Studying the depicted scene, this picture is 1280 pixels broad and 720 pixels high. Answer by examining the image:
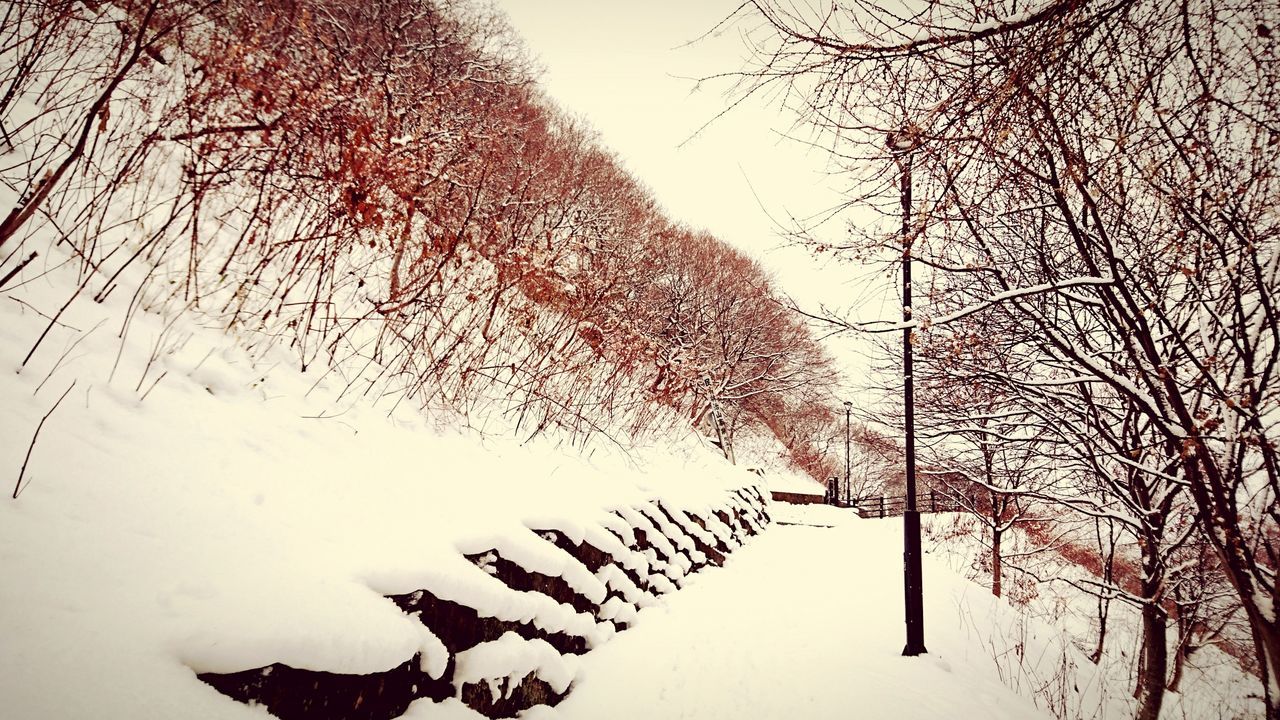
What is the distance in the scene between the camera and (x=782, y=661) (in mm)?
3650

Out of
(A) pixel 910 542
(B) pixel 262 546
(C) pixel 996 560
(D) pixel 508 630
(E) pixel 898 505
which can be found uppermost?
(B) pixel 262 546

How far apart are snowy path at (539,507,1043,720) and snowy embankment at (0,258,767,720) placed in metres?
0.35

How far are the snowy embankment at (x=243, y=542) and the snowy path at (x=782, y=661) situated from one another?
0.35 metres

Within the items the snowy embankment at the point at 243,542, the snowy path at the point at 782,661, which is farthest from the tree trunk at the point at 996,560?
the snowy embankment at the point at 243,542

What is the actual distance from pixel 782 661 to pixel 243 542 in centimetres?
367

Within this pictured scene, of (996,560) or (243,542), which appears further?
(996,560)

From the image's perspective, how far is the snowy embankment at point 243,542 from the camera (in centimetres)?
104

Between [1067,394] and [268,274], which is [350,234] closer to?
[268,274]

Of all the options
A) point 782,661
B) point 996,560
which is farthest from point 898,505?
point 782,661

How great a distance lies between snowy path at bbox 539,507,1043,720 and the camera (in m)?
2.87

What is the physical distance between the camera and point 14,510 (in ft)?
3.76

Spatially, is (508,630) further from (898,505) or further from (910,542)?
(898,505)

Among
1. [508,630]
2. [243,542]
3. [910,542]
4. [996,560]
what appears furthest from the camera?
[996,560]

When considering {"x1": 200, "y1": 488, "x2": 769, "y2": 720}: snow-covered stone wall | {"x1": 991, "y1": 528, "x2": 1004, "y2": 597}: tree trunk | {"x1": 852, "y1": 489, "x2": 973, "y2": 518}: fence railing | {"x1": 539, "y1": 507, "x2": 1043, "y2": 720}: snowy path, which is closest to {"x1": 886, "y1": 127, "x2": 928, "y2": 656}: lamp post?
{"x1": 539, "y1": 507, "x2": 1043, "y2": 720}: snowy path
